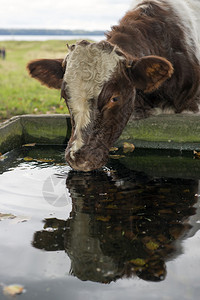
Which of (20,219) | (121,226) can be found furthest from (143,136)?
(20,219)

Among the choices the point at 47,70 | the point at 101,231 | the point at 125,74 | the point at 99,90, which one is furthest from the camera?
the point at 47,70

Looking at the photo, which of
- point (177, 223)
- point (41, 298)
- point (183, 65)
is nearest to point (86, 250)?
point (41, 298)

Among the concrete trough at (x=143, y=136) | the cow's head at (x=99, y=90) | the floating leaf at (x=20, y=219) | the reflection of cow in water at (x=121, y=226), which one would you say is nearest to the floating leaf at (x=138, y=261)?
the reflection of cow in water at (x=121, y=226)

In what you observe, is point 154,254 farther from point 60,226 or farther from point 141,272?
point 60,226

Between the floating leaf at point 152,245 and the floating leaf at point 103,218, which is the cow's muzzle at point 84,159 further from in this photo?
the floating leaf at point 152,245

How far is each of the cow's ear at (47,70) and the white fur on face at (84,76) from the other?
455 millimetres

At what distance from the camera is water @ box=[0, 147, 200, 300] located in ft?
7.94

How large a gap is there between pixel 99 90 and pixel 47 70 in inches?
40.1

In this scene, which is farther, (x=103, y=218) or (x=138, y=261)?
(x=103, y=218)

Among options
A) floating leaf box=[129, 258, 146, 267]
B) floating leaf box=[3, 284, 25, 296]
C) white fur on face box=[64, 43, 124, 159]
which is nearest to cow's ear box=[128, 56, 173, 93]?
white fur on face box=[64, 43, 124, 159]

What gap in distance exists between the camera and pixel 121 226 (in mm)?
3127

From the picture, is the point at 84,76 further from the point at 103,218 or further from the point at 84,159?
the point at 103,218

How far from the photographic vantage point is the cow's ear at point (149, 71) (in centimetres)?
414

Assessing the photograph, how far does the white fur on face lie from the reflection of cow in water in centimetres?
54
